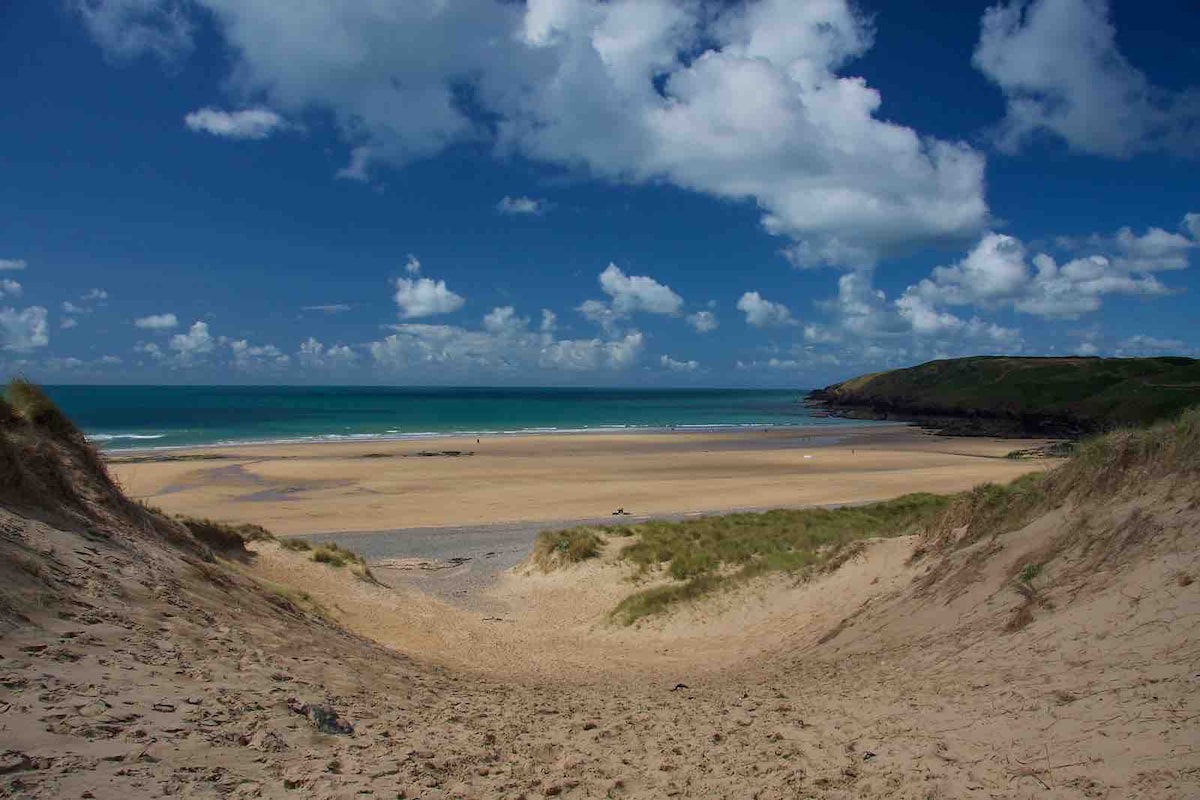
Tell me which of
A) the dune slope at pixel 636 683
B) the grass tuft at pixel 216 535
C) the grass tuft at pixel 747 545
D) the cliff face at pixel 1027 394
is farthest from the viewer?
the cliff face at pixel 1027 394

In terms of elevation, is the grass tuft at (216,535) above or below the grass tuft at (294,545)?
above

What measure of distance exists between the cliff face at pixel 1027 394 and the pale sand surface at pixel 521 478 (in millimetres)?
18677

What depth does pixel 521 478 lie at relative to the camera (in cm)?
4481

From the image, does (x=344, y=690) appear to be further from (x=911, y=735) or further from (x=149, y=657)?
(x=911, y=735)

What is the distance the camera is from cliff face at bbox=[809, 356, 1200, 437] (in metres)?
81.5

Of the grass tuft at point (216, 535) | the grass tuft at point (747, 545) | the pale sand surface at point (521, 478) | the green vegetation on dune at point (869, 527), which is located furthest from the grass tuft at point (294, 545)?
the grass tuft at point (747, 545)

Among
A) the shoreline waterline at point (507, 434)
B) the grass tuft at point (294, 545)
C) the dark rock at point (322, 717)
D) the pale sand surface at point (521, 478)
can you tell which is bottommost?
the pale sand surface at point (521, 478)

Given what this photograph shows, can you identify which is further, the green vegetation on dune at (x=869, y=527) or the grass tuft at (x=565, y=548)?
the grass tuft at (x=565, y=548)

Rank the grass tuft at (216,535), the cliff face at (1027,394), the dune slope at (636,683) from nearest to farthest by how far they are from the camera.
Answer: the dune slope at (636,683) → the grass tuft at (216,535) → the cliff face at (1027,394)

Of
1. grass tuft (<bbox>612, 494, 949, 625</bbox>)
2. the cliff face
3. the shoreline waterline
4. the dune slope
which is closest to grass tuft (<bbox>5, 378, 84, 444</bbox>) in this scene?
the dune slope

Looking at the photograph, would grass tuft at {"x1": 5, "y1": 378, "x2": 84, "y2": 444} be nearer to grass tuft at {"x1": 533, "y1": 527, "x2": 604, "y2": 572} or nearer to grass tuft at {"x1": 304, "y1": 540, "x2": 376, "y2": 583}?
grass tuft at {"x1": 304, "y1": 540, "x2": 376, "y2": 583}

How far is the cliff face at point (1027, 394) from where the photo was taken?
81.5 m

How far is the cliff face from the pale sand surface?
61.3ft

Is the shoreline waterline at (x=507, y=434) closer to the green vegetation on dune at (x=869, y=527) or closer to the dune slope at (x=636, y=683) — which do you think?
the green vegetation on dune at (x=869, y=527)
